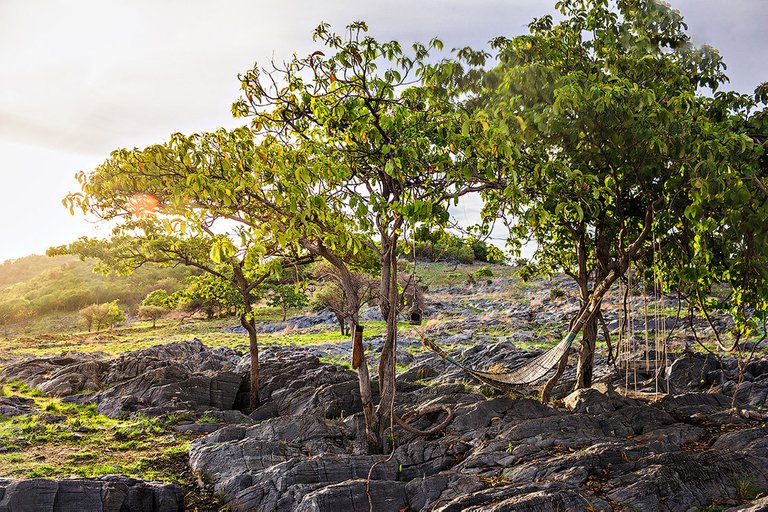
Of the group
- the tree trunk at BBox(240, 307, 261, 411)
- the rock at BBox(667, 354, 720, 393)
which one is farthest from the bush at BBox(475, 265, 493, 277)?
the tree trunk at BBox(240, 307, 261, 411)

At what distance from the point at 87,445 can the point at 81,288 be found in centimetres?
4351

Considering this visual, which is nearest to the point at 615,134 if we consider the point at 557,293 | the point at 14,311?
the point at 557,293

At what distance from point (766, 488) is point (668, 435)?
1964 millimetres

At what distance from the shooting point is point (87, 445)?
970 cm

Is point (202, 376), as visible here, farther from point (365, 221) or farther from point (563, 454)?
point (563, 454)

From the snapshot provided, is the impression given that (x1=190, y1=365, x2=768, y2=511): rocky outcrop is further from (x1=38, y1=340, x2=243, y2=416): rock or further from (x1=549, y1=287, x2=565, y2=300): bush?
(x1=549, y1=287, x2=565, y2=300): bush

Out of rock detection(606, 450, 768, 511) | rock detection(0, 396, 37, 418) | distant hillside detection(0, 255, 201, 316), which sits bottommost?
rock detection(0, 396, 37, 418)

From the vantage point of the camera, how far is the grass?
816 cm

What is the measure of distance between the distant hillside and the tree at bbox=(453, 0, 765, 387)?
38309 mm

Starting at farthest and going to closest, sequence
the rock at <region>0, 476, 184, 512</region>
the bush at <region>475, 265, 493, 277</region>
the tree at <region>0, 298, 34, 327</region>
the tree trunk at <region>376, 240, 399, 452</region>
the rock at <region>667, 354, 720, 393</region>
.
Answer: the bush at <region>475, 265, 493, 277</region> → the tree at <region>0, 298, 34, 327</region> → the rock at <region>667, 354, 720, 393</region> → the tree trunk at <region>376, 240, 399, 452</region> → the rock at <region>0, 476, 184, 512</region>

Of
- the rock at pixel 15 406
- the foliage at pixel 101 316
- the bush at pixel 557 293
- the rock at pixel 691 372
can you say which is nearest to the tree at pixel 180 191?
the rock at pixel 15 406

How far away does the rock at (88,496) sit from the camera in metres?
6.05

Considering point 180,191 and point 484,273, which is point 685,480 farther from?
point 484,273

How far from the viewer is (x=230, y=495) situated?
23.0 feet
